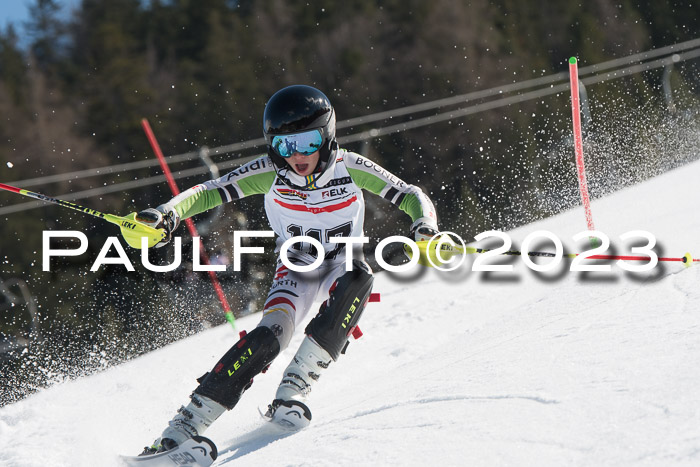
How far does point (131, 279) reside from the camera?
16.8 metres

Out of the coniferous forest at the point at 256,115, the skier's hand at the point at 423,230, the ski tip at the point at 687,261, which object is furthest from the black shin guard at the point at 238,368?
the coniferous forest at the point at 256,115

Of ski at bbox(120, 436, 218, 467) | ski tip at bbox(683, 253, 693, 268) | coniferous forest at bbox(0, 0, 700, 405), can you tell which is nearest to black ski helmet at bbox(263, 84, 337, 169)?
ski at bbox(120, 436, 218, 467)

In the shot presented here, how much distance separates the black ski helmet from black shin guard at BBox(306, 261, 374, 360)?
0.61 metres

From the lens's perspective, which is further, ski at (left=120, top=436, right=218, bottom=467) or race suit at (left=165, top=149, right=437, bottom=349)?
race suit at (left=165, top=149, right=437, bottom=349)

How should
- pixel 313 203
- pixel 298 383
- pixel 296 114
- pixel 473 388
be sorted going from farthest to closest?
pixel 313 203 < pixel 296 114 < pixel 298 383 < pixel 473 388

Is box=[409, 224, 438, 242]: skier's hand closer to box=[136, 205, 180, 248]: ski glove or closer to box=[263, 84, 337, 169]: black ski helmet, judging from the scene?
box=[263, 84, 337, 169]: black ski helmet

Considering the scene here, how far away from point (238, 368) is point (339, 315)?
0.48 meters

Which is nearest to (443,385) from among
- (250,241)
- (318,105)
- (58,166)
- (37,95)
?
(318,105)

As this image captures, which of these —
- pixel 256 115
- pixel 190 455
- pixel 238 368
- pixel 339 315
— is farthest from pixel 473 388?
pixel 256 115

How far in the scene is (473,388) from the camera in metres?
2.51

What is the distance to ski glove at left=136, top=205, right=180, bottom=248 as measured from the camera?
326cm

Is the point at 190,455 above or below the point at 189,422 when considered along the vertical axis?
below

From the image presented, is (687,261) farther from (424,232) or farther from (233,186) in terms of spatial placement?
(233,186)

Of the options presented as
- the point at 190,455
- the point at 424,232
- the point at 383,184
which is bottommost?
the point at 190,455
